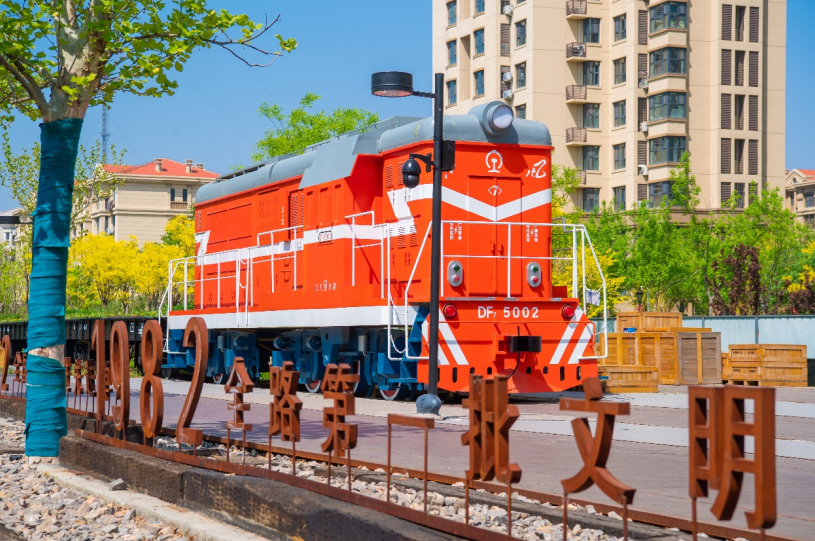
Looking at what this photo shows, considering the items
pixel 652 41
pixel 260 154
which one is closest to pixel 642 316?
pixel 260 154

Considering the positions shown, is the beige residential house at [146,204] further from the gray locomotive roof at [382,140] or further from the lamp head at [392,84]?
the lamp head at [392,84]

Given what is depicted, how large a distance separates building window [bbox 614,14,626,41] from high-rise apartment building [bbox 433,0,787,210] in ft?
0.26

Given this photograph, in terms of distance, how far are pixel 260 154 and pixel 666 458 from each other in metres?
47.0

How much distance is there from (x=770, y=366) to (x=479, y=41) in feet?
149

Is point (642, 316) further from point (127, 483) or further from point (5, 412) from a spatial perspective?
point (127, 483)

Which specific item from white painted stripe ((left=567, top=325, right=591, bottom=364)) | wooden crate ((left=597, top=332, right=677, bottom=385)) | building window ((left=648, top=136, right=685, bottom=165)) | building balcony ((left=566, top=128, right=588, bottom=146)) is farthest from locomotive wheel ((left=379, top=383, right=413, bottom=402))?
building balcony ((left=566, top=128, right=588, bottom=146))

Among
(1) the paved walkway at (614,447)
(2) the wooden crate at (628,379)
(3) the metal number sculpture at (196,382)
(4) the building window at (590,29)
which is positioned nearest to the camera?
(1) the paved walkway at (614,447)

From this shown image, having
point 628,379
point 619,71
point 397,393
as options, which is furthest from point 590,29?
point 397,393

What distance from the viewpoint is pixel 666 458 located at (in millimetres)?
8570

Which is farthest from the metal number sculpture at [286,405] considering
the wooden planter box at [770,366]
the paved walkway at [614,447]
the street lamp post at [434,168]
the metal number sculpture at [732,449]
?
the wooden planter box at [770,366]

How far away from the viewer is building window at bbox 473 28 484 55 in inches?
2461

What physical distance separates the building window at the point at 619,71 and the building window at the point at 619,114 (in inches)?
53.1

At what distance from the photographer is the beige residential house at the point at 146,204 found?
340 feet

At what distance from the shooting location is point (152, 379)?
7.49 m
